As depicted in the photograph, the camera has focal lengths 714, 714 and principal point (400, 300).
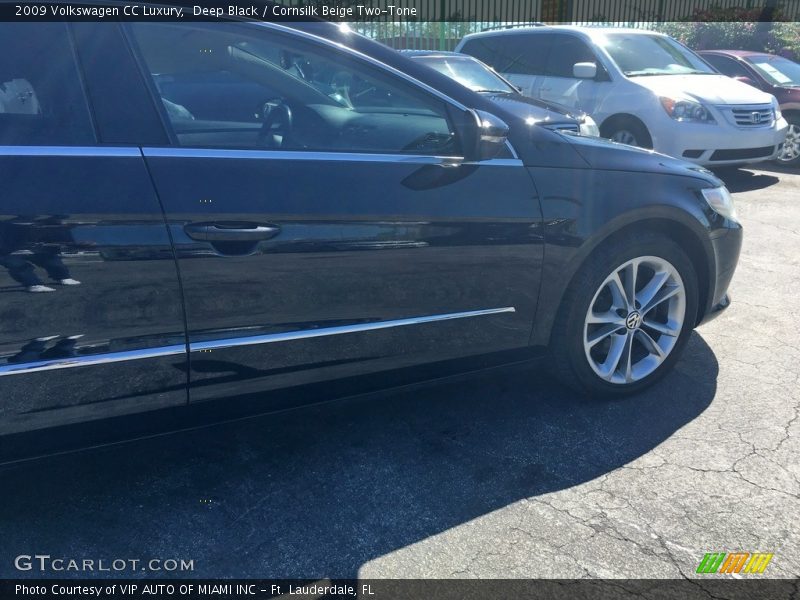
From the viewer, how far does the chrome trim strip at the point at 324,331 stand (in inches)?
93.2

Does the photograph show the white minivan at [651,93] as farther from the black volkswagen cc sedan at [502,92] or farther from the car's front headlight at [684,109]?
the black volkswagen cc sedan at [502,92]

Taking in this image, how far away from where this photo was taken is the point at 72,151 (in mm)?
2164

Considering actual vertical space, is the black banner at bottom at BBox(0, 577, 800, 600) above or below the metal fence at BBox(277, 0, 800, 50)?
below

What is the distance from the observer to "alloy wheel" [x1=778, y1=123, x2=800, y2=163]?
31.2 ft

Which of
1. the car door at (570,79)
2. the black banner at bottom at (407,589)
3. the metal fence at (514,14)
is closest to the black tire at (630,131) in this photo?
the car door at (570,79)

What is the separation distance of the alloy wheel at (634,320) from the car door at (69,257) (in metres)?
1.83

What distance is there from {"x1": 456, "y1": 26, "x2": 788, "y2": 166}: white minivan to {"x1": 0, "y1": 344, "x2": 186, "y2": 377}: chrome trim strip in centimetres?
698

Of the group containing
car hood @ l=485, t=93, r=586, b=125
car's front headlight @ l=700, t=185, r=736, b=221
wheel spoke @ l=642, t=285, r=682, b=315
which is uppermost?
car hood @ l=485, t=93, r=586, b=125

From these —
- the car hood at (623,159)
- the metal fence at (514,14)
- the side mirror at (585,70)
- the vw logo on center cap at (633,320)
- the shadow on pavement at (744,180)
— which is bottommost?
the shadow on pavement at (744,180)

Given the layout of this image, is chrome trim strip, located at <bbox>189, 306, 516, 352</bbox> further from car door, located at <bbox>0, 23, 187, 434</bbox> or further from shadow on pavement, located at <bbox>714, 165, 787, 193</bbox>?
shadow on pavement, located at <bbox>714, 165, 787, 193</bbox>

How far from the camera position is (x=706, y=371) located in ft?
11.9

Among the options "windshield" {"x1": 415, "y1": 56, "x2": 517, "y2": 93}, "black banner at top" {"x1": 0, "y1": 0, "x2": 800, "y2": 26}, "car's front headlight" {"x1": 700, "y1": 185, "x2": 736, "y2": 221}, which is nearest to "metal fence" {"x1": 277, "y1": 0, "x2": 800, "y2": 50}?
"black banner at top" {"x1": 0, "y1": 0, "x2": 800, "y2": 26}

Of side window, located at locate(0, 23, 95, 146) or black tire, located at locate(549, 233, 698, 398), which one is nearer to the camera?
side window, located at locate(0, 23, 95, 146)

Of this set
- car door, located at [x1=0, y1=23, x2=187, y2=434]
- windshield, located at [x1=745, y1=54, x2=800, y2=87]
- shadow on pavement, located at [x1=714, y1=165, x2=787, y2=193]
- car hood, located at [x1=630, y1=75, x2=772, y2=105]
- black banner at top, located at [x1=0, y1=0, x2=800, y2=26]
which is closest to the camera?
car door, located at [x1=0, y1=23, x2=187, y2=434]
